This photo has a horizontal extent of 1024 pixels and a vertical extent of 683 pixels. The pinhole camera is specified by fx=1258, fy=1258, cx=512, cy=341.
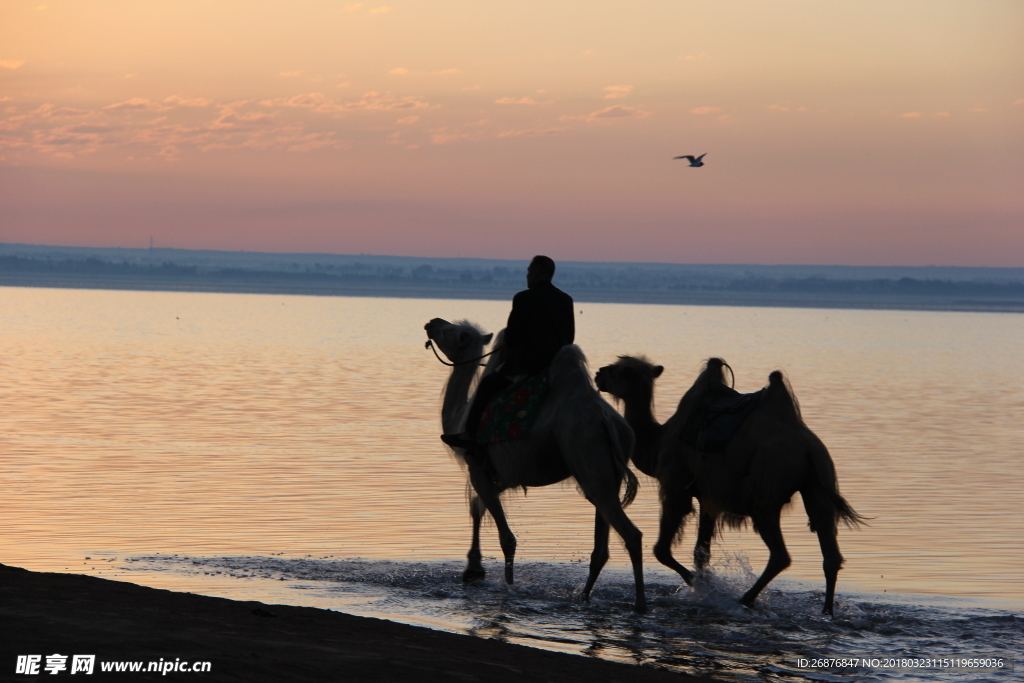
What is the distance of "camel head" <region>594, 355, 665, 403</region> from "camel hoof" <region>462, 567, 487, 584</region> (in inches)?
70.5

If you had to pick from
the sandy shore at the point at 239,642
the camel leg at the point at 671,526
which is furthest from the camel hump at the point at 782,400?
the sandy shore at the point at 239,642

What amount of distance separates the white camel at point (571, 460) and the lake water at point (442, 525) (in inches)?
19.3

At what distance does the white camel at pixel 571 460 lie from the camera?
30.8ft

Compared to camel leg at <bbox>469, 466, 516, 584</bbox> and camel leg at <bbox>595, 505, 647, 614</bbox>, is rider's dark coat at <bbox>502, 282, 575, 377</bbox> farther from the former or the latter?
camel leg at <bbox>595, 505, 647, 614</bbox>

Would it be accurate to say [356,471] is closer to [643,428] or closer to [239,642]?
[643,428]

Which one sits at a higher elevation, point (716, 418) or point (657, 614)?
point (716, 418)

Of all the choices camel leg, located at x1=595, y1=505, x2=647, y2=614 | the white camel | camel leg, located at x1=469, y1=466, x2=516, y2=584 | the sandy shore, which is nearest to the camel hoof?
the white camel

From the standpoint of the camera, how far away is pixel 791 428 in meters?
9.16

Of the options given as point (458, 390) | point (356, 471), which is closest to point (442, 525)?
point (458, 390)

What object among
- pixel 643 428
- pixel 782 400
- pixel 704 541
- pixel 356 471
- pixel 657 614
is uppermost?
pixel 782 400

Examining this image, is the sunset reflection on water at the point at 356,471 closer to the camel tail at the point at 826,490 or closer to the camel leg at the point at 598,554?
the camel leg at the point at 598,554

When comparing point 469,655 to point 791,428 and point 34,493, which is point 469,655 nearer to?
point 791,428

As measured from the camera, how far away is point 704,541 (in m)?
10.1

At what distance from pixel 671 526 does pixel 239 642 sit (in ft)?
13.1
